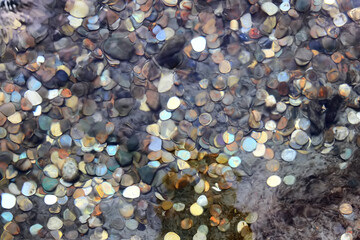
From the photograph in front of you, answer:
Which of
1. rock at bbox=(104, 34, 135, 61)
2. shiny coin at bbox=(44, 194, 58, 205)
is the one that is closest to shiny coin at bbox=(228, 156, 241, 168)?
rock at bbox=(104, 34, 135, 61)

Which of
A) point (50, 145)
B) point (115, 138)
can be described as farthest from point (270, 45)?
point (50, 145)

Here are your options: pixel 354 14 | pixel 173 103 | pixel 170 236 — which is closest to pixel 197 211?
pixel 170 236

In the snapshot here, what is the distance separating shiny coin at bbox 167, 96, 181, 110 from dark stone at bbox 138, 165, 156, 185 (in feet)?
0.68

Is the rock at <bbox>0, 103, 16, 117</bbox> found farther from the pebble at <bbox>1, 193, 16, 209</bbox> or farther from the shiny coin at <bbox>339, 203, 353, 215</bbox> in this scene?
the shiny coin at <bbox>339, 203, 353, 215</bbox>

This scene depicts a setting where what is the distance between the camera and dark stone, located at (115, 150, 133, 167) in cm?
137

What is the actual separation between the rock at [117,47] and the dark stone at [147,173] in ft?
1.19

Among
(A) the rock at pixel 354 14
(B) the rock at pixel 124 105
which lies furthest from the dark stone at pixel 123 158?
(A) the rock at pixel 354 14

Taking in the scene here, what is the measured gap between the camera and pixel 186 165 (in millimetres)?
1375

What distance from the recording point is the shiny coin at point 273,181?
1.39 meters

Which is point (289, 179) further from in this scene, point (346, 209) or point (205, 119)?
point (205, 119)

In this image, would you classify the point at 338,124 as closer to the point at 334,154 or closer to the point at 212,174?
the point at 334,154

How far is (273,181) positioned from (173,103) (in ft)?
1.36

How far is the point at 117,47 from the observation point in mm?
1340

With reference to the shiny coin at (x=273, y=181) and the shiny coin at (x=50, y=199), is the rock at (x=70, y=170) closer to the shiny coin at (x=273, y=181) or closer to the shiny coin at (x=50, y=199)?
the shiny coin at (x=50, y=199)
